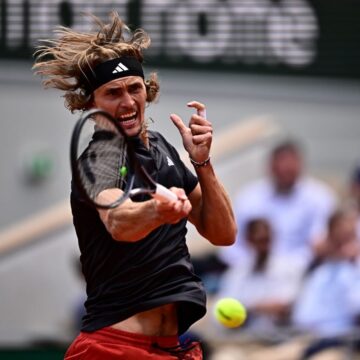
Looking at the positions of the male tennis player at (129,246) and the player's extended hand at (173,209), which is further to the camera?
the male tennis player at (129,246)

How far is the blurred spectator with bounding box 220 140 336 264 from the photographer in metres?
9.91

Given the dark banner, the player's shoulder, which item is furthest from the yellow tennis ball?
the dark banner

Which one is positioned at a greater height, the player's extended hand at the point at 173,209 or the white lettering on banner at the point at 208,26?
the player's extended hand at the point at 173,209

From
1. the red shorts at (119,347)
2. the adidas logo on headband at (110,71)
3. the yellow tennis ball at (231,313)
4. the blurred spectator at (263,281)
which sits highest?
the adidas logo on headband at (110,71)

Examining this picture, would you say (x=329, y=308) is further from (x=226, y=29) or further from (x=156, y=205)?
(x=156, y=205)

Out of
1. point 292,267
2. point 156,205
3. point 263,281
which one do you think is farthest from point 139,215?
point 292,267

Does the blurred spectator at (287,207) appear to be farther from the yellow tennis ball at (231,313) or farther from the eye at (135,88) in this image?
the eye at (135,88)

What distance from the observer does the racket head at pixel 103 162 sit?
160 inches

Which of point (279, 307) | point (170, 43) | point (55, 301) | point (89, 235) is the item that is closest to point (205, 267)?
point (279, 307)

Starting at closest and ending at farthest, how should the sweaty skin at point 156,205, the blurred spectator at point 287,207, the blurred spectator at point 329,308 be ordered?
the sweaty skin at point 156,205 → the blurred spectator at point 329,308 → the blurred spectator at point 287,207

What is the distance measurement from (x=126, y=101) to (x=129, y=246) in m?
0.54

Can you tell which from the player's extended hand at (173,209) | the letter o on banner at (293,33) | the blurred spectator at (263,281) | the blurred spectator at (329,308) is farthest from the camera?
the letter o on banner at (293,33)

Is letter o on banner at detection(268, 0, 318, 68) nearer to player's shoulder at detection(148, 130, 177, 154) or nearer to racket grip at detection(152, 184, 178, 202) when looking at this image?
player's shoulder at detection(148, 130, 177, 154)

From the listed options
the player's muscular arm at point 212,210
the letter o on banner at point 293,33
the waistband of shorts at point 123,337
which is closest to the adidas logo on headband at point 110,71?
the player's muscular arm at point 212,210
